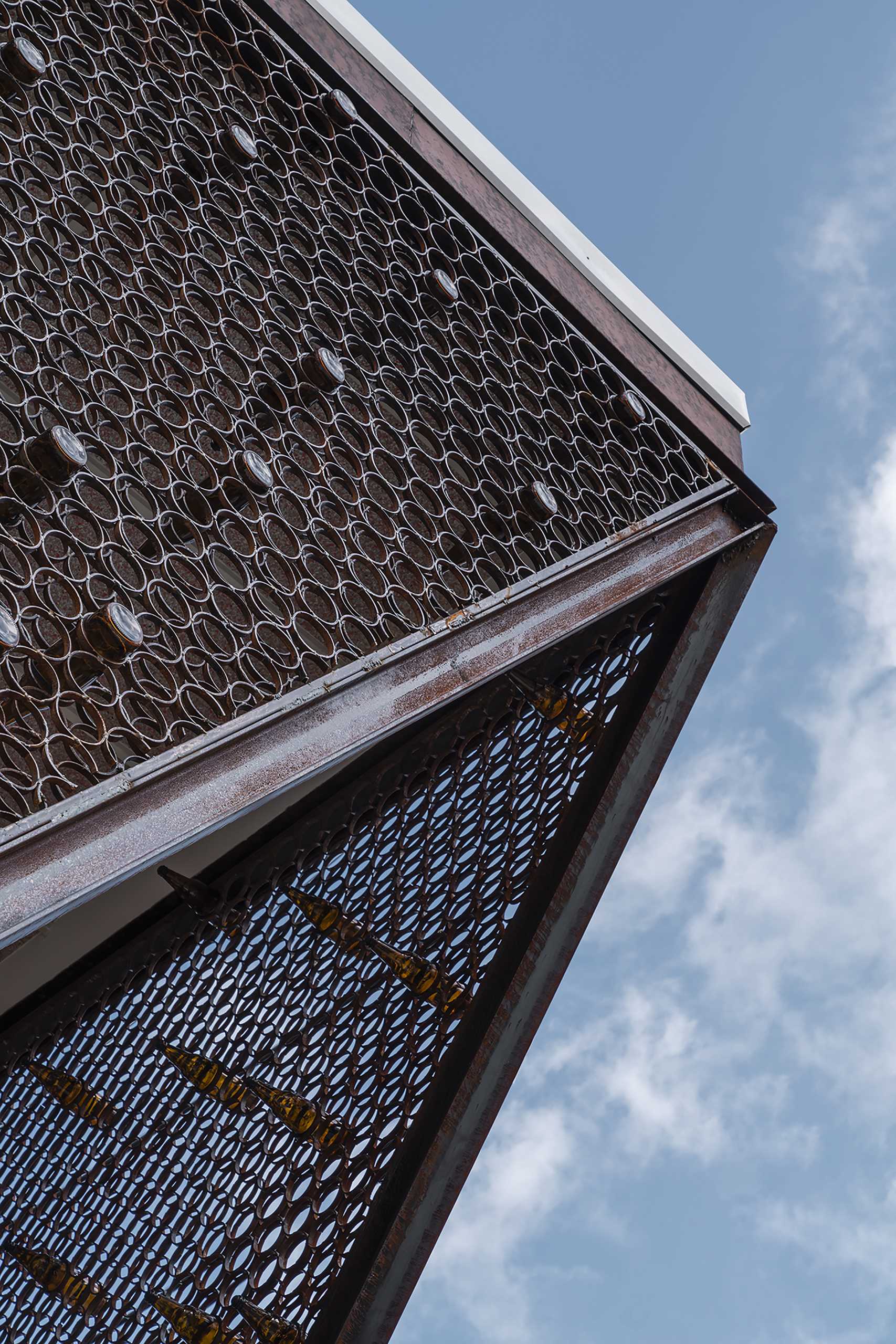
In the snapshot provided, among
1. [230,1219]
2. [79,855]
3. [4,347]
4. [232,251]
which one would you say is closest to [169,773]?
[79,855]

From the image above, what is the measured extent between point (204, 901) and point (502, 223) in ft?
6.50

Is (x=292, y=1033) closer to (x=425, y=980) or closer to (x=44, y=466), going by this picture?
(x=425, y=980)

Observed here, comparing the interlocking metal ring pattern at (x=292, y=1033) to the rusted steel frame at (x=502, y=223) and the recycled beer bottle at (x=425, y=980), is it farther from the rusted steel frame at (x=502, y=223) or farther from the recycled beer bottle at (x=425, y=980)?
the rusted steel frame at (x=502, y=223)

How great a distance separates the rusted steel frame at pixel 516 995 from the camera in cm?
336

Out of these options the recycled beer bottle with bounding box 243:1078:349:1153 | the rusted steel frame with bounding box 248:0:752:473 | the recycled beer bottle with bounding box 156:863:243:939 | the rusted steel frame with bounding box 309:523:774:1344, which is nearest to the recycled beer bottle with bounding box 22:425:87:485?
the rusted steel frame with bounding box 248:0:752:473

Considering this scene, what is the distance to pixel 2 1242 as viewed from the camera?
3.62 meters

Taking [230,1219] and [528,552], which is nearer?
[528,552]

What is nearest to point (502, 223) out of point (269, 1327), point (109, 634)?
point (109, 634)

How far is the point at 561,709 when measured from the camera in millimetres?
3764

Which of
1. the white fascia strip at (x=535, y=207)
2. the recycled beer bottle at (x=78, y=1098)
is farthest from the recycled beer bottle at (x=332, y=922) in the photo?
the white fascia strip at (x=535, y=207)

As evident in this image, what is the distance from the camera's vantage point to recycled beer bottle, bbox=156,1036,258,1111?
11.3ft

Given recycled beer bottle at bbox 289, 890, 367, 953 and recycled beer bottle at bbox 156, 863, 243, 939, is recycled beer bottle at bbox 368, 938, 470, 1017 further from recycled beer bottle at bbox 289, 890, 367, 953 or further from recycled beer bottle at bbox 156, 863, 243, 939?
recycled beer bottle at bbox 156, 863, 243, 939

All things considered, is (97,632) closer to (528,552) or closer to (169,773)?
(169,773)

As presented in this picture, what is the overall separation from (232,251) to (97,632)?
1042 millimetres
